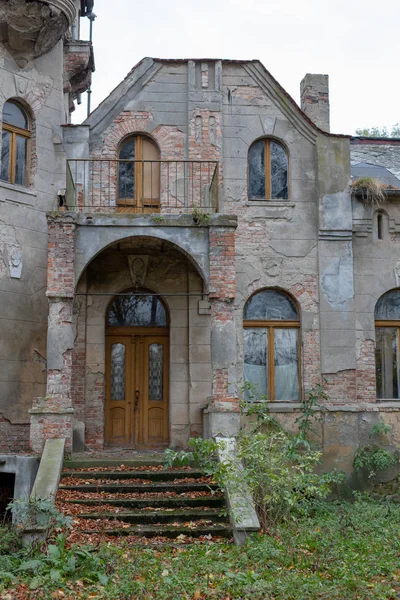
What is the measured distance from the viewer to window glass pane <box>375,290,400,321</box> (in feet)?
54.4

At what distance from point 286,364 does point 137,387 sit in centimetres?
305

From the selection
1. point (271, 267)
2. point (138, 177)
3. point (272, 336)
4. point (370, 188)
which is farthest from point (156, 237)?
point (370, 188)

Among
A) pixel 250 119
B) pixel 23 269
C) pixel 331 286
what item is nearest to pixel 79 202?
pixel 23 269

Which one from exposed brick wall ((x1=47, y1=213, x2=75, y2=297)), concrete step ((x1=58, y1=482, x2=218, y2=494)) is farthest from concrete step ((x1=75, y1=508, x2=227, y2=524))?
exposed brick wall ((x1=47, y1=213, x2=75, y2=297))

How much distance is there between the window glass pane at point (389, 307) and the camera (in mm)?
16594

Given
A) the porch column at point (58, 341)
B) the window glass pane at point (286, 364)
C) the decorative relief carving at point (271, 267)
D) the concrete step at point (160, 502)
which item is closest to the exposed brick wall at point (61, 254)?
the porch column at point (58, 341)

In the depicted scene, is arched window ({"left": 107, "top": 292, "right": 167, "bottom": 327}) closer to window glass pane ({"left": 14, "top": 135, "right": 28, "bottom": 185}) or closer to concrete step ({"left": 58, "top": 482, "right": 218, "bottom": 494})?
window glass pane ({"left": 14, "top": 135, "right": 28, "bottom": 185})

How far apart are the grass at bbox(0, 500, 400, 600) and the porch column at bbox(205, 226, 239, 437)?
2.77 metres

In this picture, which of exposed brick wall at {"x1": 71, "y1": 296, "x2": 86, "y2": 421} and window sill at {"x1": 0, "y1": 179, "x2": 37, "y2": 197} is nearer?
window sill at {"x1": 0, "y1": 179, "x2": 37, "y2": 197}

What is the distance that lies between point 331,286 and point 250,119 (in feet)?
12.7

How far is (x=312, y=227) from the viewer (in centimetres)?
1636

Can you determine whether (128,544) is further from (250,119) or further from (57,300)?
(250,119)

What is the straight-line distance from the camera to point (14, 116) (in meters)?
15.4

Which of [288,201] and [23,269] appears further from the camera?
[288,201]
